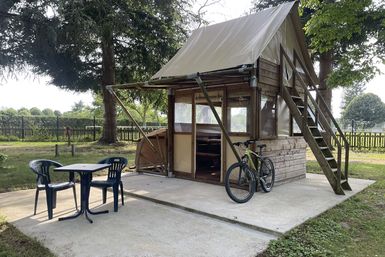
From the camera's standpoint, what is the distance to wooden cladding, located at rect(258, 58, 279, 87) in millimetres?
5623

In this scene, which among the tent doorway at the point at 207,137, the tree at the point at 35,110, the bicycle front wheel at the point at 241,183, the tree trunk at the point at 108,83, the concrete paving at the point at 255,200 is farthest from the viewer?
the tree at the point at 35,110

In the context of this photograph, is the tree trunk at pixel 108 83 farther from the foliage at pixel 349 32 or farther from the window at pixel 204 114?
the foliage at pixel 349 32

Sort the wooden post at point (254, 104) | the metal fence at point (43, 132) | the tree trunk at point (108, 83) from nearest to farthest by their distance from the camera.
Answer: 1. the wooden post at point (254, 104)
2. the tree trunk at point (108, 83)
3. the metal fence at point (43, 132)

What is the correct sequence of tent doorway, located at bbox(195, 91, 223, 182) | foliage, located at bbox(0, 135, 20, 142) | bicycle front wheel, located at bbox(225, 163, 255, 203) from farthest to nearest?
1. foliage, located at bbox(0, 135, 20, 142)
2. tent doorway, located at bbox(195, 91, 223, 182)
3. bicycle front wheel, located at bbox(225, 163, 255, 203)

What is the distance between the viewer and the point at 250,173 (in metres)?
5.11

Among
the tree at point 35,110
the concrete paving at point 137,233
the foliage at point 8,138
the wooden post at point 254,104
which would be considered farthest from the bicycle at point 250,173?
the tree at point 35,110

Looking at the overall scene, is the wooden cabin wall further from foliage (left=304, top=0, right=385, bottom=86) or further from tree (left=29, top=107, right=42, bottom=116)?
tree (left=29, top=107, right=42, bottom=116)

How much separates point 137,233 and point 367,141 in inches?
559

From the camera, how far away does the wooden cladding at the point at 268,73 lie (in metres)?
5.62

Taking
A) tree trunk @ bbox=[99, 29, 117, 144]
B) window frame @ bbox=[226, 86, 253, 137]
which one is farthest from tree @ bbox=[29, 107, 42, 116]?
window frame @ bbox=[226, 86, 253, 137]

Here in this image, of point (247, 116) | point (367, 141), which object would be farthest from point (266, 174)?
point (367, 141)

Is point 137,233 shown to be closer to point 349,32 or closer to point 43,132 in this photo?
point 349,32

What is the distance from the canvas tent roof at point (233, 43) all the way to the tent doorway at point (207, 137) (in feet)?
2.36

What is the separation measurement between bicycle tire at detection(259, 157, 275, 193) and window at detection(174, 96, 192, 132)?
207 centimetres
